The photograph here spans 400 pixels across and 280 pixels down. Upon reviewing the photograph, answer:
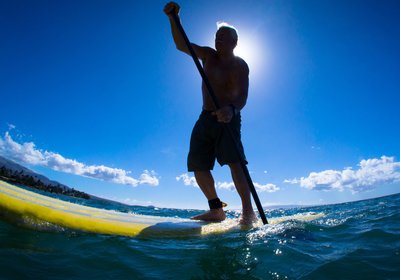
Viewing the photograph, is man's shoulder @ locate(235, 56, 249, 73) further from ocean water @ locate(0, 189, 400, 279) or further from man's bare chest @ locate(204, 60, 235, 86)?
ocean water @ locate(0, 189, 400, 279)

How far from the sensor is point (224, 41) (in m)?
4.16

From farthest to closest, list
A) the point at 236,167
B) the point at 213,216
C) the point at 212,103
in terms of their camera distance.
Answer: the point at 212,103, the point at 213,216, the point at 236,167

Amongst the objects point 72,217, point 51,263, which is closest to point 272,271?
point 51,263

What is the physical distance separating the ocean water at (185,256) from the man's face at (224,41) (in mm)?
2873

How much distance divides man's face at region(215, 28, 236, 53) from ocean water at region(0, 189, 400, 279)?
287 cm

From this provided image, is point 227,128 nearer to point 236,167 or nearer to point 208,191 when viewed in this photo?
point 236,167

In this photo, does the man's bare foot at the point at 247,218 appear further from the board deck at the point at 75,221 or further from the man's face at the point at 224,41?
the man's face at the point at 224,41

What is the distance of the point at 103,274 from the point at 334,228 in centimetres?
320

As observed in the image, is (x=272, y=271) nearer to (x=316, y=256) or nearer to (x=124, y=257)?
(x=316, y=256)

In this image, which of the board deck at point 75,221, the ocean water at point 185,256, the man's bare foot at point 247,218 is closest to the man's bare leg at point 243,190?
the man's bare foot at point 247,218

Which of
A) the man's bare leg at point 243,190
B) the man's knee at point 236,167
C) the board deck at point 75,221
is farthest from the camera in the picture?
the man's knee at point 236,167

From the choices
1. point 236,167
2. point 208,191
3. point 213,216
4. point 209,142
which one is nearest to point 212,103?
point 209,142

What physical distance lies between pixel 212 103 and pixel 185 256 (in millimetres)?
2604

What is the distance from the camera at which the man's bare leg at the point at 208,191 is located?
4.07 m
